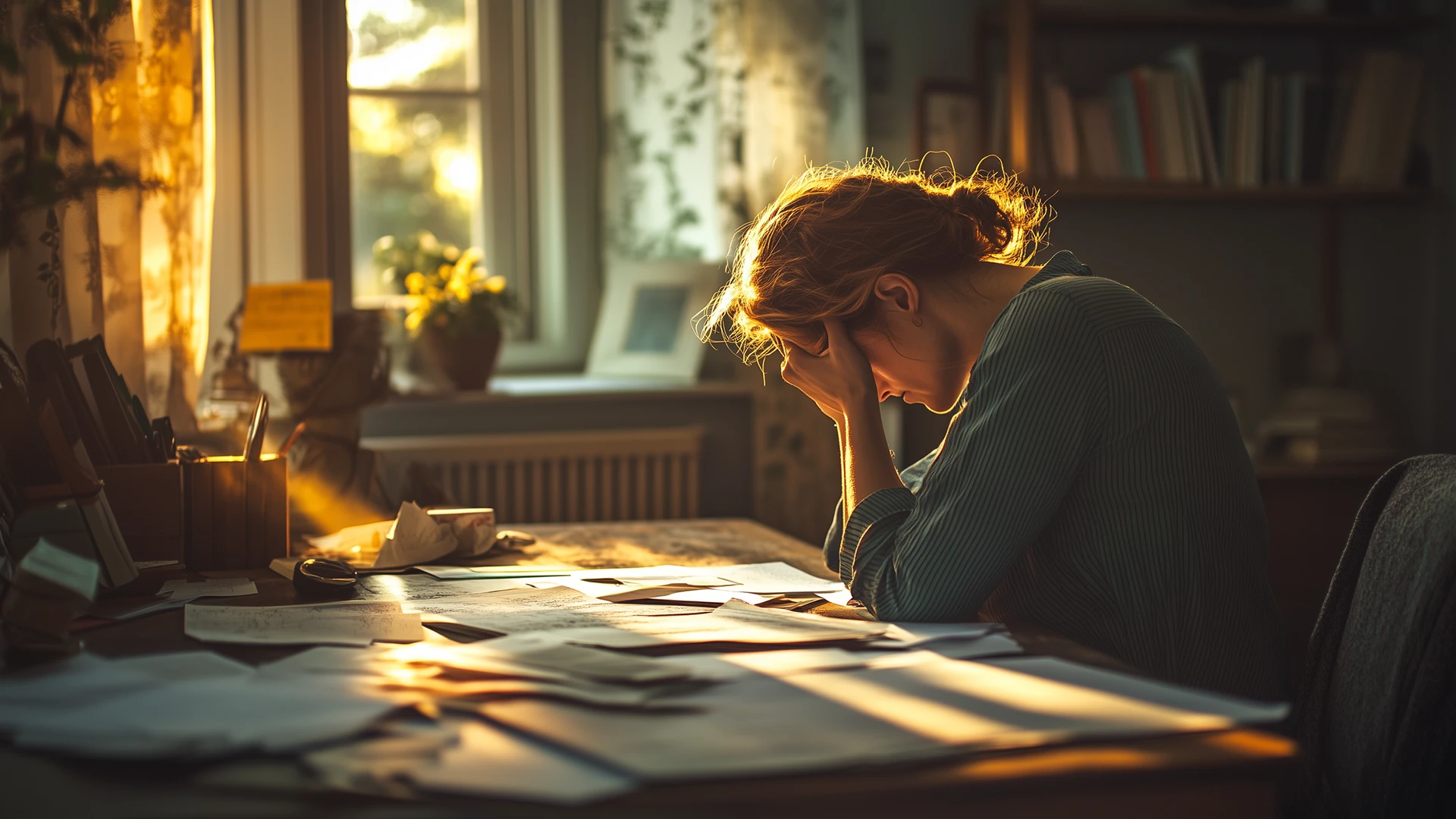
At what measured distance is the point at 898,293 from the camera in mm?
1175

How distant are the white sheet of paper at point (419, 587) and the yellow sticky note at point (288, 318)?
1.74ft

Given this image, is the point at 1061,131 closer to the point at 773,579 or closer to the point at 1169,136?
the point at 1169,136

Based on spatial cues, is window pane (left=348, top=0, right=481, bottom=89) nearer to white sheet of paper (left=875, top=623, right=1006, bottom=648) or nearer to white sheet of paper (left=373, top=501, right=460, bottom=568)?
white sheet of paper (left=373, top=501, right=460, bottom=568)

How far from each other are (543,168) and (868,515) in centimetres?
183

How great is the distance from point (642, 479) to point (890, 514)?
1.44m

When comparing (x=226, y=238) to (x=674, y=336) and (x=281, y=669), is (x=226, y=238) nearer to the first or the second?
(x=674, y=336)

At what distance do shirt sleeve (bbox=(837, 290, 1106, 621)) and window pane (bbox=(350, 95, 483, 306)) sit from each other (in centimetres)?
183

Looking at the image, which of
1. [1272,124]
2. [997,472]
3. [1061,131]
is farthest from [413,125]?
[997,472]

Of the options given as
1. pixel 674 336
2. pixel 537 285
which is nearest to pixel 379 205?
pixel 537 285

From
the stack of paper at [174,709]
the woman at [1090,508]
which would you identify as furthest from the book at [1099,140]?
the stack of paper at [174,709]

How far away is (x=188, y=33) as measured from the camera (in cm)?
162

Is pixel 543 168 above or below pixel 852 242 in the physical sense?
above

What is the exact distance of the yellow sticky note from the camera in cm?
161

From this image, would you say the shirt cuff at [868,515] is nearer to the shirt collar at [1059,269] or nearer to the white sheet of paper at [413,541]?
the shirt collar at [1059,269]
